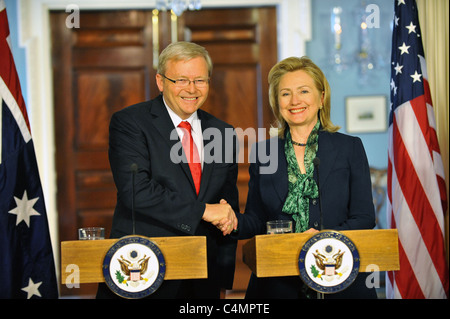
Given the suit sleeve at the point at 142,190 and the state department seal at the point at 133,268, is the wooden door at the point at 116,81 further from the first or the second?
the state department seal at the point at 133,268

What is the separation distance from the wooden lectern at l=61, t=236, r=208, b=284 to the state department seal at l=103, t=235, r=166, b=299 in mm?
27

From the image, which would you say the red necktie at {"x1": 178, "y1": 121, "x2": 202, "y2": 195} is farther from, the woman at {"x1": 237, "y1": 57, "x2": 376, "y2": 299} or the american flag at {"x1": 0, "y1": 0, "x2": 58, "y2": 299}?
the american flag at {"x1": 0, "y1": 0, "x2": 58, "y2": 299}

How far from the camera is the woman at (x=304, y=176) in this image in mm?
2148

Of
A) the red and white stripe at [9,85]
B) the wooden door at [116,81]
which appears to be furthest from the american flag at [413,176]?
the red and white stripe at [9,85]

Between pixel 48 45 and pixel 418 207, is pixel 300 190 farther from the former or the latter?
pixel 48 45

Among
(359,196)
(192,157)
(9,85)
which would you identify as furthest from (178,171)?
(9,85)

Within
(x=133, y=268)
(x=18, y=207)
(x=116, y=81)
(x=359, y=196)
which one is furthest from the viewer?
(x=116, y=81)

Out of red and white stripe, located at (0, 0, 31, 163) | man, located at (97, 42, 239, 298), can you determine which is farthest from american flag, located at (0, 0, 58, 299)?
man, located at (97, 42, 239, 298)

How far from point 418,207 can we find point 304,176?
64.0 inches

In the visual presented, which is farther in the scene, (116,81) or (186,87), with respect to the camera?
(116,81)

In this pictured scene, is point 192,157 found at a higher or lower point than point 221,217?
higher

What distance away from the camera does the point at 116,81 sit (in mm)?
4750

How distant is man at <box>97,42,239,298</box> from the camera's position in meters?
2.11

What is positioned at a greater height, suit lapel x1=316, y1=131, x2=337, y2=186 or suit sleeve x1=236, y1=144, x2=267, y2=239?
suit lapel x1=316, y1=131, x2=337, y2=186
